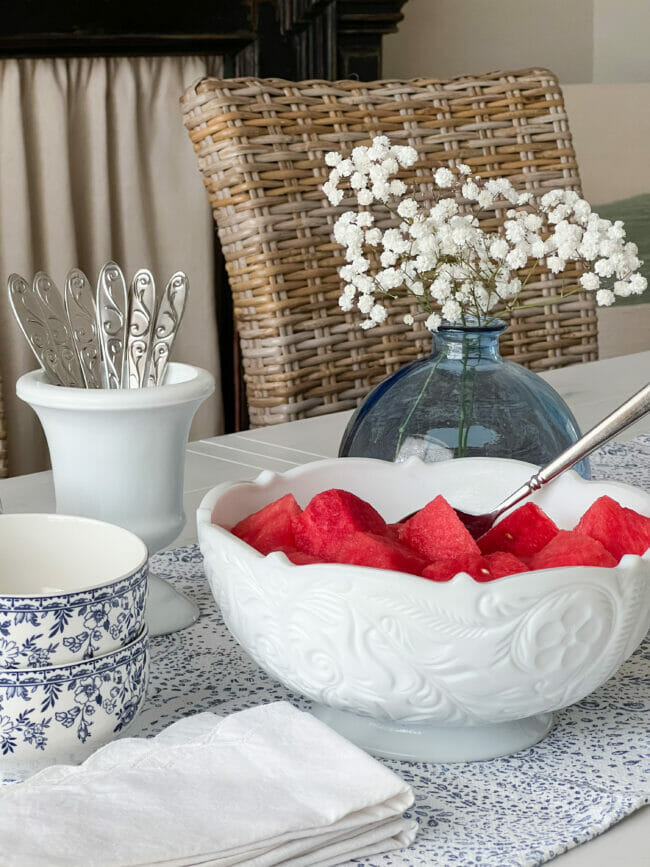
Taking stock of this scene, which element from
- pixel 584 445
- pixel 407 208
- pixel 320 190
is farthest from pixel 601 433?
pixel 320 190

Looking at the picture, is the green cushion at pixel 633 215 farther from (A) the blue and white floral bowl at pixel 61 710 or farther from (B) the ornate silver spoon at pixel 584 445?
(A) the blue and white floral bowl at pixel 61 710

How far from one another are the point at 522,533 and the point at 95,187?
1694mm

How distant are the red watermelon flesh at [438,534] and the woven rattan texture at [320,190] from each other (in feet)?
2.93

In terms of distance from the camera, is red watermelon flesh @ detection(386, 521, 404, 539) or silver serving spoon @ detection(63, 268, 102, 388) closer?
red watermelon flesh @ detection(386, 521, 404, 539)

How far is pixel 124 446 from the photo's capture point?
24.2 inches

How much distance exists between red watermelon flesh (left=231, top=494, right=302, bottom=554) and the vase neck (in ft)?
0.74

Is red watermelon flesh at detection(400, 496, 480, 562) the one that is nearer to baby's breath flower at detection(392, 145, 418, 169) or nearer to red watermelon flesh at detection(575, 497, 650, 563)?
red watermelon flesh at detection(575, 497, 650, 563)

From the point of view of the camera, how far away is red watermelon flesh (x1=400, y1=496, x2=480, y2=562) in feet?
1.73

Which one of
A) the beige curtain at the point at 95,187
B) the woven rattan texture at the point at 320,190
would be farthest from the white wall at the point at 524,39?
the woven rattan texture at the point at 320,190

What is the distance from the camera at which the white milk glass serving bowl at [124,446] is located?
1.96 ft

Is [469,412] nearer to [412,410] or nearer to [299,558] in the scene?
[412,410]

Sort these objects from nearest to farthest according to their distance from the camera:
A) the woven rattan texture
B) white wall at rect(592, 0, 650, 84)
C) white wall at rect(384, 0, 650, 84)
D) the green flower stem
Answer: the green flower stem, the woven rattan texture, white wall at rect(384, 0, 650, 84), white wall at rect(592, 0, 650, 84)

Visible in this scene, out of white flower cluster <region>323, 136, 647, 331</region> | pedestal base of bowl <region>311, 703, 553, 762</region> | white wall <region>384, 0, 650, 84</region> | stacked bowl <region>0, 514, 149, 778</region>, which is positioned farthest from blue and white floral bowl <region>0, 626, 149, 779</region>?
white wall <region>384, 0, 650, 84</region>

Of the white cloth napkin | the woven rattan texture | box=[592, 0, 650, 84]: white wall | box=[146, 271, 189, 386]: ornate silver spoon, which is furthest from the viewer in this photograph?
box=[592, 0, 650, 84]: white wall
